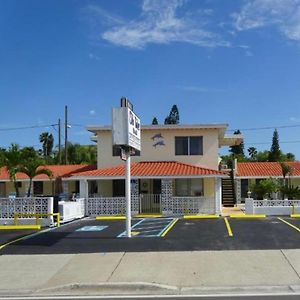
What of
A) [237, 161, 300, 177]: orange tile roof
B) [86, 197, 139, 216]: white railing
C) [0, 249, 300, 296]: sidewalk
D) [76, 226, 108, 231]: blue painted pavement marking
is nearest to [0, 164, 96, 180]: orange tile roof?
[86, 197, 139, 216]: white railing

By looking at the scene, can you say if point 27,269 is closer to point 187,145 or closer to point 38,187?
point 187,145

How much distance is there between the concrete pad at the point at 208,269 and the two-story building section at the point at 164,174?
50.6ft

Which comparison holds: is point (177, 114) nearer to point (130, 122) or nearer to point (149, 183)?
point (149, 183)

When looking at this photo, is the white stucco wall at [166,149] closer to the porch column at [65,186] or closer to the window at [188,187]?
the window at [188,187]

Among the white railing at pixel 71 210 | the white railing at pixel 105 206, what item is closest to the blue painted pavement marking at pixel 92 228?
the white railing at pixel 71 210

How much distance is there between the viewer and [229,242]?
17.0m

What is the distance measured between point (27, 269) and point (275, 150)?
69358 millimetres

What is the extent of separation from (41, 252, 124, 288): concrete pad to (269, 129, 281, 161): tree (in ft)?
204

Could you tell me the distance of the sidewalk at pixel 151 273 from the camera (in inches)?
451

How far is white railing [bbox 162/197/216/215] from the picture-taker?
30656 millimetres

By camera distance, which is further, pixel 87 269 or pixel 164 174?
pixel 164 174

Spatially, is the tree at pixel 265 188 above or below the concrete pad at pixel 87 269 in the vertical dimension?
above

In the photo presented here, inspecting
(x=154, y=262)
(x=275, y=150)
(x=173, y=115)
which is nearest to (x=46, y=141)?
(x=173, y=115)

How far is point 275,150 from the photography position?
261 ft
